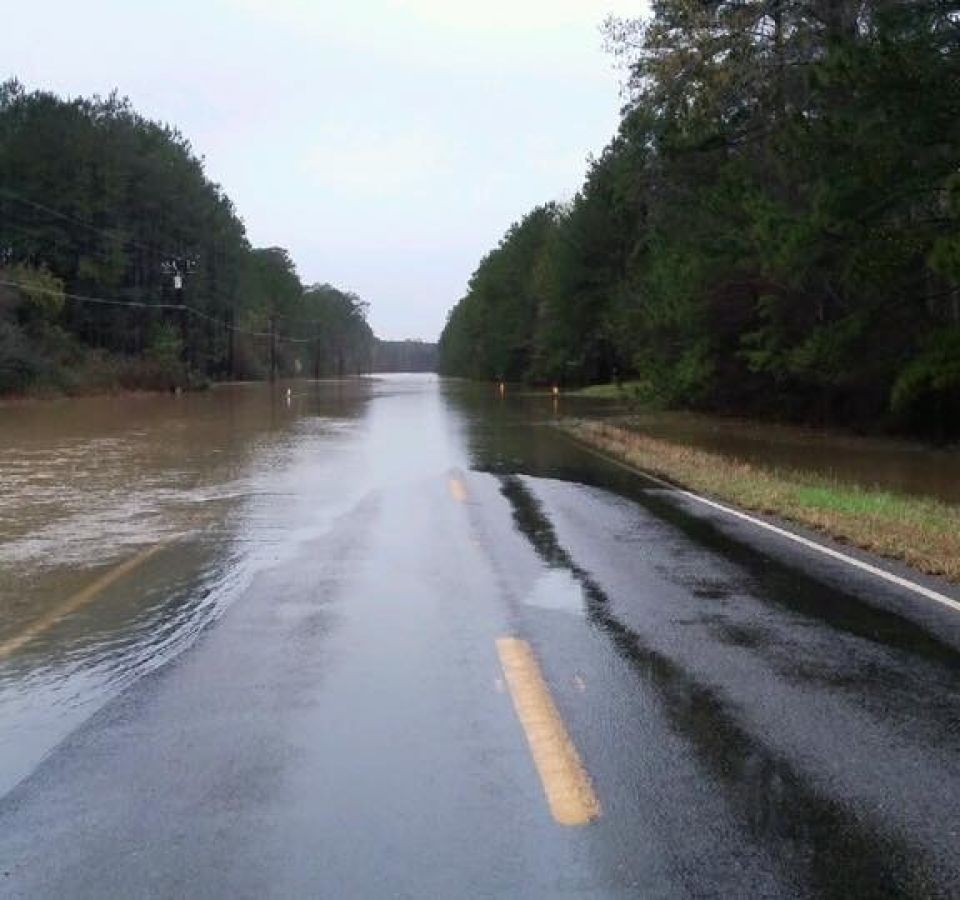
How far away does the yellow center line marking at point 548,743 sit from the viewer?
13.4ft

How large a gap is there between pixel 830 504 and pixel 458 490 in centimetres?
529

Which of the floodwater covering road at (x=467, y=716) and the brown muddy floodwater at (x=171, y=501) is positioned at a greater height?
the floodwater covering road at (x=467, y=716)

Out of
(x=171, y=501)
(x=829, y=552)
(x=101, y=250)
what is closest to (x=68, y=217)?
(x=101, y=250)

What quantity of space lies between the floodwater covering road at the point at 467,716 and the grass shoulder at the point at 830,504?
89cm

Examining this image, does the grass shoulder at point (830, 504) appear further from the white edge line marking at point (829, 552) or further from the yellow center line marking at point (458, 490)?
the yellow center line marking at point (458, 490)

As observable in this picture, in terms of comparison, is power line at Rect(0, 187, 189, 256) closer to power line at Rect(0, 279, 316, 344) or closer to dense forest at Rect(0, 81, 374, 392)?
dense forest at Rect(0, 81, 374, 392)

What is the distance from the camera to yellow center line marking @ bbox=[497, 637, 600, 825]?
4.07 meters

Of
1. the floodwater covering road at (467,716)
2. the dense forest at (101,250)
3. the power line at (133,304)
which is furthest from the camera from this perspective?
the dense forest at (101,250)

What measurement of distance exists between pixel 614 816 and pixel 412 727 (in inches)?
52.7

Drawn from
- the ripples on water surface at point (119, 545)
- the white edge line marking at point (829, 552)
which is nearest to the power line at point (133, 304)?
the ripples on water surface at point (119, 545)

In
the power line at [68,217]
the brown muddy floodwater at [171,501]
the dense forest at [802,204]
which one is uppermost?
the power line at [68,217]

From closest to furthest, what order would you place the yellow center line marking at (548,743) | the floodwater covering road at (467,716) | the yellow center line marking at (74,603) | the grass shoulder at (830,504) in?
the floodwater covering road at (467,716), the yellow center line marking at (548,743), the yellow center line marking at (74,603), the grass shoulder at (830,504)

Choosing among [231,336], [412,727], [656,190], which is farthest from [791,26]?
[231,336]

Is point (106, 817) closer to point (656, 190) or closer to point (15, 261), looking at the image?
point (656, 190)
